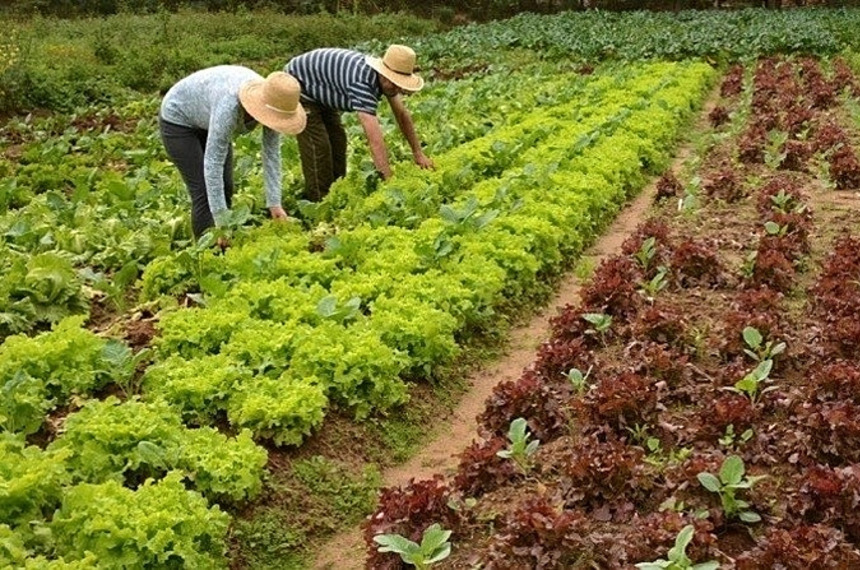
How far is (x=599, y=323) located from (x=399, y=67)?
305 cm

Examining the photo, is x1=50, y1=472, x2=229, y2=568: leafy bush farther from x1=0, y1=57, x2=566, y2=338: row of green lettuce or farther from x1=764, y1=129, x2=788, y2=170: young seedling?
x1=764, y1=129, x2=788, y2=170: young seedling

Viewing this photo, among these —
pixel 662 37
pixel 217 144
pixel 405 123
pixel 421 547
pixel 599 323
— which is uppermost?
pixel 217 144

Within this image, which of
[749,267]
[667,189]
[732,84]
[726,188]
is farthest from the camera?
[732,84]

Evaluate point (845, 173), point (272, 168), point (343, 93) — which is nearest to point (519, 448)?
point (272, 168)

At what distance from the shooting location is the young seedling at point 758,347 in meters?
5.93

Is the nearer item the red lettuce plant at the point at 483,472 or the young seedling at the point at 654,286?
the red lettuce plant at the point at 483,472

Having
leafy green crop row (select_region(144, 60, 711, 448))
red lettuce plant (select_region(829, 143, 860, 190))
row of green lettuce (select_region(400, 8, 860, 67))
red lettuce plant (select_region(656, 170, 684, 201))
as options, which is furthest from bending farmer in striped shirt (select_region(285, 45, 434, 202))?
row of green lettuce (select_region(400, 8, 860, 67))

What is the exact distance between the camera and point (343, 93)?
8.45 metres

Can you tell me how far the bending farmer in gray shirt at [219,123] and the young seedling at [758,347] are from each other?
336 centimetres

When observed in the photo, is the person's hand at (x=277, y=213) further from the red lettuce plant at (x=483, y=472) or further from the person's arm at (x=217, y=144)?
the red lettuce plant at (x=483, y=472)

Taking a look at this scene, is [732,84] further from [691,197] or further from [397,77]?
[397,77]

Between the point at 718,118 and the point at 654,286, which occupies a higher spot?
the point at 654,286

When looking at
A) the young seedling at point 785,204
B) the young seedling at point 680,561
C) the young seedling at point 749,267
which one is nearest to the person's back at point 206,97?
the young seedling at point 749,267

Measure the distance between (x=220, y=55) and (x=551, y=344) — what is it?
23.9m
